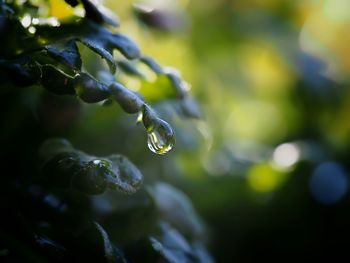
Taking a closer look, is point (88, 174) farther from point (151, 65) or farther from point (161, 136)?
point (151, 65)

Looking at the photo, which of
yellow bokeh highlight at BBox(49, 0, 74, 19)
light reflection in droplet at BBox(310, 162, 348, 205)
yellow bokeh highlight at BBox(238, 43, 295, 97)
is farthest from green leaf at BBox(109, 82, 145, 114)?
yellow bokeh highlight at BBox(238, 43, 295, 97)

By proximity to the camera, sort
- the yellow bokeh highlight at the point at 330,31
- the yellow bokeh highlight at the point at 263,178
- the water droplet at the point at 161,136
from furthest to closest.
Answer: the yellow bokeh highlight at the point at 330,31 < the yellow bokeh highlight at the point at 263,178 < the water droplet at the point at 161,136

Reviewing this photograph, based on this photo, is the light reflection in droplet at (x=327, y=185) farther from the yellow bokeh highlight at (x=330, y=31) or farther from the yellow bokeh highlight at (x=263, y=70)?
the yellow bokeh highlight at (x=330, y=31)

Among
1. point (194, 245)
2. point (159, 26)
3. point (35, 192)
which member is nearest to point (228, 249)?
point (194, 245)

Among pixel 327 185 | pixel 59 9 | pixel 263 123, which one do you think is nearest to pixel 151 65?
pixel 59 9

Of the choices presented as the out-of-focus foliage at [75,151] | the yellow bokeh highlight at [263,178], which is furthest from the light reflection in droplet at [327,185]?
the out-of-focus foliage at [75,151]

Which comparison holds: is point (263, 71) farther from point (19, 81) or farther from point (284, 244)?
point (19, 81)
